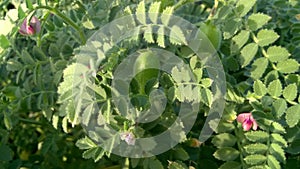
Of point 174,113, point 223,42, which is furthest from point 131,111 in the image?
point 223,42

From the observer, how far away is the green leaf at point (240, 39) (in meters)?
1.14

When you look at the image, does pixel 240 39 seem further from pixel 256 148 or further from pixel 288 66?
pixel 256 148

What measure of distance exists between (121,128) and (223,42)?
0.29 metres

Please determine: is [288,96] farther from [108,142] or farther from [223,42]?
[108,142]

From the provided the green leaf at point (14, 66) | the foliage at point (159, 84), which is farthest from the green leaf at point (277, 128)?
the green leaf at point (14, 66)

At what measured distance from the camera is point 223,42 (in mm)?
1220

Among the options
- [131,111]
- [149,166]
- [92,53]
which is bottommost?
[149,166]

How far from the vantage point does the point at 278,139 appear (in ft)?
3.46

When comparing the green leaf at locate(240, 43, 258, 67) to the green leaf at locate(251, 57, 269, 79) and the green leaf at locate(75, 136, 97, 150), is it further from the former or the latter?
the green leaf at locate(75, 136, 97, 150)

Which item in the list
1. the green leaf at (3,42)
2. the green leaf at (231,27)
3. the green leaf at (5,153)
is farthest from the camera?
the green leaf at (5,153)

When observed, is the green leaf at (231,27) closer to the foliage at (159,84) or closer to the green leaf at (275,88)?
the foliage at (159,84)

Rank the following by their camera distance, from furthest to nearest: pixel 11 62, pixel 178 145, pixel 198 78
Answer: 1. pixel 11 62
2. pixel 178 145
3. pixel 198 78

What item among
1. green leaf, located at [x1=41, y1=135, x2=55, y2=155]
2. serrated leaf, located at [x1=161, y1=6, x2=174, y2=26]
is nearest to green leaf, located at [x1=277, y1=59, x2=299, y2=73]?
serrated leaf, located at [x1=161, y1=6, x2=174, y2=26]

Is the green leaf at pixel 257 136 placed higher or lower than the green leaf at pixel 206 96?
lower
